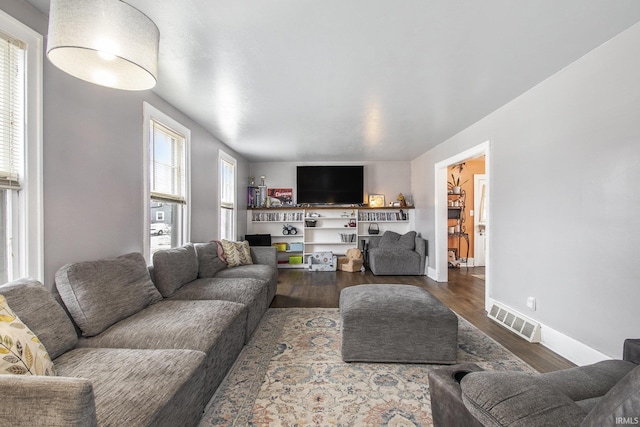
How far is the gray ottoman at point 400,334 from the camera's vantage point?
7.06 feet

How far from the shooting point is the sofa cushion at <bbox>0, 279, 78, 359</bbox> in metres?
1.31

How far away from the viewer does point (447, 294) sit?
4.10 meters

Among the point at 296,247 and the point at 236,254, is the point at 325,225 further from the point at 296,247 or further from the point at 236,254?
the point at 236,254

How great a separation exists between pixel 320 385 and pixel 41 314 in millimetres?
1633

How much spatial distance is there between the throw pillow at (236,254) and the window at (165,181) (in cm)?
52

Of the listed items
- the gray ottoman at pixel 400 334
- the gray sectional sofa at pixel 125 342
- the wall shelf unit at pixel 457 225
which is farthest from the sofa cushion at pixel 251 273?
the wall shelf unit at pixel 457 225

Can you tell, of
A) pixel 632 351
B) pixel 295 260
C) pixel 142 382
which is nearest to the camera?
pixel 142 382

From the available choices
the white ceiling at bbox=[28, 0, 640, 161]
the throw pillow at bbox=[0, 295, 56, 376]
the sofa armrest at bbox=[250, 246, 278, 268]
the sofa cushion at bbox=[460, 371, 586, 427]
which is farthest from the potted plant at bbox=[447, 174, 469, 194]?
the throw pillow at bbox=[0, 295, 56, 376]

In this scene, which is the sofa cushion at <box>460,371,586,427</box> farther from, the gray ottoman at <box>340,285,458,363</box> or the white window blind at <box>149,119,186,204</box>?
the white window blind at <box>149,119,186,204</box>

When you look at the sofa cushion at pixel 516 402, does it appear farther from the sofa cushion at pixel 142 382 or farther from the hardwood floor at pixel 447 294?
the hardwood floor at pixel 447 294

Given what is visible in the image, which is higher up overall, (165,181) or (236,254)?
(165,181)

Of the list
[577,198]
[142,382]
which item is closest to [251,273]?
[142,382]

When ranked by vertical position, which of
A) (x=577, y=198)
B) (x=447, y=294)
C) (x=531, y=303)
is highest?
(x=577, y=198)

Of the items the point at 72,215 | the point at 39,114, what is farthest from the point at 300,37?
the point at 72,215
